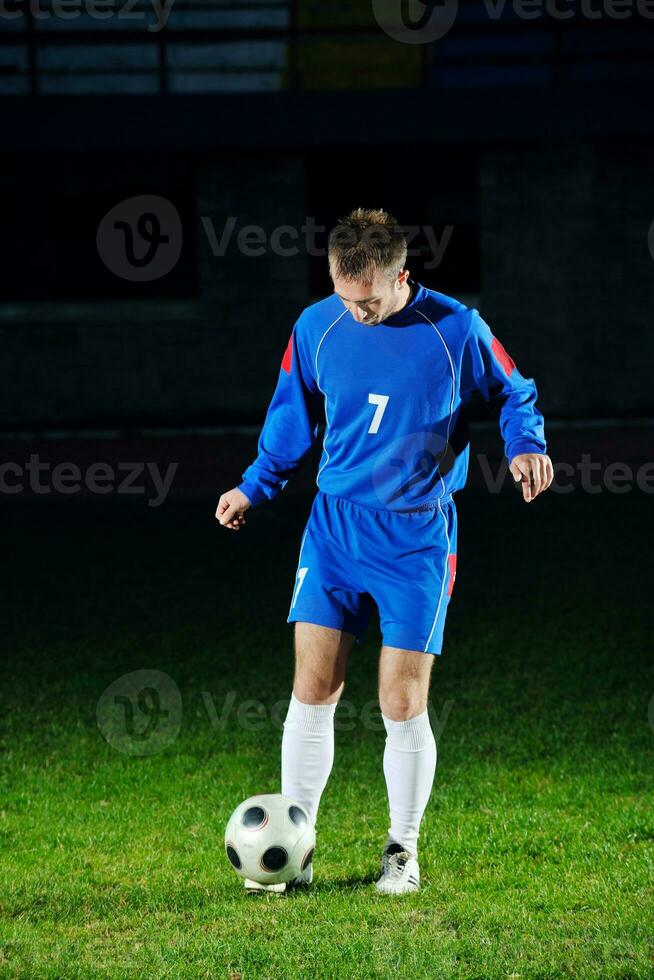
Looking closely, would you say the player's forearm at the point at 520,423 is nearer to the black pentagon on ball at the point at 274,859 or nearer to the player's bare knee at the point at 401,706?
the player's bare knee at the point at 401,706

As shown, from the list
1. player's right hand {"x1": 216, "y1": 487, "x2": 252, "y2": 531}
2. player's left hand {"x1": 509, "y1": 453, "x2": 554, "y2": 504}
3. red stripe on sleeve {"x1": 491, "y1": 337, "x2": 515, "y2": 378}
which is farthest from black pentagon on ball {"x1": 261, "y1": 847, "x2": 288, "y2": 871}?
red stripe on sleeve {"x1": 491, "y1": 337, "x2": 515, "y2": 378}

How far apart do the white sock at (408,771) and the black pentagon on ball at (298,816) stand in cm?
29

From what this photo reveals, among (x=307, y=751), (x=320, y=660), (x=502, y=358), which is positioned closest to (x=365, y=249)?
(x=502, y=358)

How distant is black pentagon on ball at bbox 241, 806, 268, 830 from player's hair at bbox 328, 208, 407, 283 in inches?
64.1

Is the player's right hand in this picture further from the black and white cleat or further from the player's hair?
the black and white cleat

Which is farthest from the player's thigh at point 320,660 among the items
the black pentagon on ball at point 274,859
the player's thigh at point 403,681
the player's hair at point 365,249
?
the player's hair at point 365,249

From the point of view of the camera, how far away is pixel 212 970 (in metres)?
3.57

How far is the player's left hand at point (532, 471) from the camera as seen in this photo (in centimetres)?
387

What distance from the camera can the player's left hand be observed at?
12.7 feet

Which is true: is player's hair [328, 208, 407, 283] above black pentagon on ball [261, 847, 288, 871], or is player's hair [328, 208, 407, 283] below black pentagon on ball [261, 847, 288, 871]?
above

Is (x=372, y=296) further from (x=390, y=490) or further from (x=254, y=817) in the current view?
(x=254, y=817)

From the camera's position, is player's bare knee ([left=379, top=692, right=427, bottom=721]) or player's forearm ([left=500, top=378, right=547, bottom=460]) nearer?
player's forearm ([left=500, top=378, right=547, bottom=460])

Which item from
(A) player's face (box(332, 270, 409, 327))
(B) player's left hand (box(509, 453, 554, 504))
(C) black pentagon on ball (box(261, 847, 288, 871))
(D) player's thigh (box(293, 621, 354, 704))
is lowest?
(C) black pentagon on ball (box(261, 847, 288, 871))

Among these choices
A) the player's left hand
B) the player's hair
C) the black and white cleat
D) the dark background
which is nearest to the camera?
the player's hair
